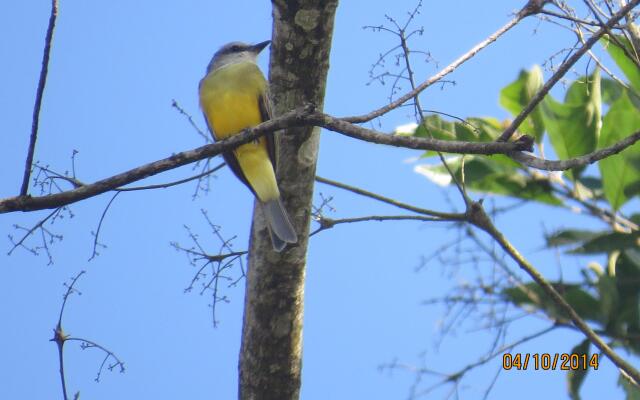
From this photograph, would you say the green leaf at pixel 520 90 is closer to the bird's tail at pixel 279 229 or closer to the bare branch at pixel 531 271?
the bare branch at pixel 531 271

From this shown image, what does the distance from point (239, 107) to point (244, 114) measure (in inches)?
1.8

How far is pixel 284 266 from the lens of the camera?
3820 millimetres

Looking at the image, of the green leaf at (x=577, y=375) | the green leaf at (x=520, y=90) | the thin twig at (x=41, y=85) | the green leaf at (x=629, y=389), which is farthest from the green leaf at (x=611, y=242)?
the thin twig at (x=41, y=85)

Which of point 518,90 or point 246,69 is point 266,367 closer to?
point 246,69

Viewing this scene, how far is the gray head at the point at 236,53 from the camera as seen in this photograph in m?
5.15

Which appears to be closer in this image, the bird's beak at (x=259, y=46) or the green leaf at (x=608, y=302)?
the green leaf at (x=608, y=302)

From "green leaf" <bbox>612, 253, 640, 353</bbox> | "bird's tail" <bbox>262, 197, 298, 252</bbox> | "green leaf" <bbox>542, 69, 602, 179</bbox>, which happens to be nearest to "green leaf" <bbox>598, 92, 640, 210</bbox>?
"green leaf" <bbox>542, 69, 602, 179</bbox>

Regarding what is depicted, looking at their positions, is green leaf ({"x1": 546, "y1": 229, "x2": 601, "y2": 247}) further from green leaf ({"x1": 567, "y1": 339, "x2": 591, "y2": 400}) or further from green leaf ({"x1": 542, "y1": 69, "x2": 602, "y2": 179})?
green leaf ({"x1": 567, "y1": 339, "x2": 591, "y2": 400})

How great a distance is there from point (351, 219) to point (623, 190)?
1.46 metres

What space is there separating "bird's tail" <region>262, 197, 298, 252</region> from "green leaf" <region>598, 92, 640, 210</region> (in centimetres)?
176

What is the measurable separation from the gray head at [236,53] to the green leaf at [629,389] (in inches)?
98.3

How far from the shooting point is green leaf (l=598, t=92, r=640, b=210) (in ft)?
15.0

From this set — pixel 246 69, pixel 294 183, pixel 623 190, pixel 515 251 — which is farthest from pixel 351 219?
pixel 623 190

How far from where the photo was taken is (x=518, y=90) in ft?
17.0
